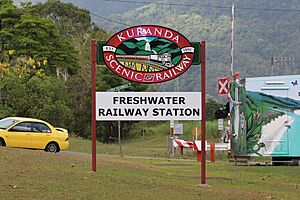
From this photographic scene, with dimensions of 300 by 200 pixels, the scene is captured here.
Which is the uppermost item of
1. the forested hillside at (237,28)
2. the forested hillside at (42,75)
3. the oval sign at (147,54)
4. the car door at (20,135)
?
the forested hillside at (237,28)

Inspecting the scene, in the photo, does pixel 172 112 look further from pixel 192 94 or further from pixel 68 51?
pixel 68 51

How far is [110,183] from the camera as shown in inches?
520

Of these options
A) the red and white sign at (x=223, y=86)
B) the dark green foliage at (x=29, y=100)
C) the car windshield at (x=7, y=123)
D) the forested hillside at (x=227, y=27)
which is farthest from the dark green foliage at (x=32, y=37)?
the red and white sign at (x=223, y=86)

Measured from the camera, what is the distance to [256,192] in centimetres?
1420

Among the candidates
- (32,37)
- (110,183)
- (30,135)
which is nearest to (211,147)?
(30,135)

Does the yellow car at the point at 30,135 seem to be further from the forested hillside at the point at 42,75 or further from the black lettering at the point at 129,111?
the forested hillside at the point at 42,75

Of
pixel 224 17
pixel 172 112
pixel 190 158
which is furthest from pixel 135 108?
pixel 224 17

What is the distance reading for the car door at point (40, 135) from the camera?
26.1m

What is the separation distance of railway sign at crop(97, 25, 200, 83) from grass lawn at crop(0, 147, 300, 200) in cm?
228

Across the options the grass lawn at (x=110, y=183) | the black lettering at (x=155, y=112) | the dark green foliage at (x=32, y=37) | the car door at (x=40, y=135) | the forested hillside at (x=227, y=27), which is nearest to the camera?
the grass lawn at (x=110, y=183)

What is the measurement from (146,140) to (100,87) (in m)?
6.77

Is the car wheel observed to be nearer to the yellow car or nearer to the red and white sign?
the yellow car

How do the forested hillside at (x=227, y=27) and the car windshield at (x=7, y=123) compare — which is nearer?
the car windshield at (x=7, y=123)

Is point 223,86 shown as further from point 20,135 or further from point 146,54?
point 146,54
